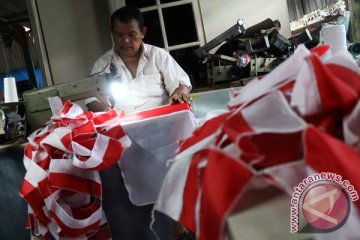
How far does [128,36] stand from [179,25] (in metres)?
1.19

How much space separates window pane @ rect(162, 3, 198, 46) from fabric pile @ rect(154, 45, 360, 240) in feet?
8.67

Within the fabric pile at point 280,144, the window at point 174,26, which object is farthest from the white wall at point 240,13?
the fabric pile at point 280,144

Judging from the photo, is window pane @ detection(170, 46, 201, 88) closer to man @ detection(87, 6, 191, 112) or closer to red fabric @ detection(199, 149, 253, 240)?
man @ detection(87, 6, 191, 112)

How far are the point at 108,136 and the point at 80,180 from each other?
7.4 inches

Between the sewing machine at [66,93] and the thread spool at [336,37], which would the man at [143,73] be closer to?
the sewing machine at [66,93]

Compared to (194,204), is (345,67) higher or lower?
higher

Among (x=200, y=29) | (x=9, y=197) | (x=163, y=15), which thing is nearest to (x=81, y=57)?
(x=163, y=15)

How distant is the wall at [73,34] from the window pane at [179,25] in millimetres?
592

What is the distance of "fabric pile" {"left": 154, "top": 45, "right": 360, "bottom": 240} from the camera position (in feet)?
1.47

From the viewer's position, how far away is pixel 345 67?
54cm

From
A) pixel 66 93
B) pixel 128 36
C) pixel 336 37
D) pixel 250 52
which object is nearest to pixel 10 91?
pixel 66 93

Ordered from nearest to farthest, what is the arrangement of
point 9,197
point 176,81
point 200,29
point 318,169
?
point 318,169 → point 9,197 → point 176,81 → point 200,29

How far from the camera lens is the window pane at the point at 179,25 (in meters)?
3.08

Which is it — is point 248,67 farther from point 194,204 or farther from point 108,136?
point 194,204
